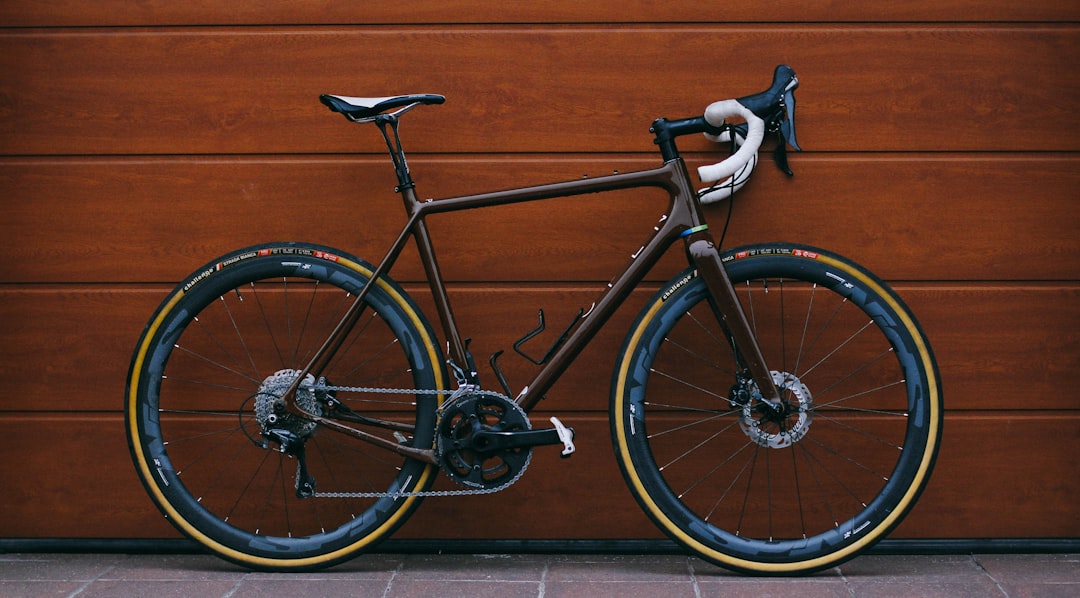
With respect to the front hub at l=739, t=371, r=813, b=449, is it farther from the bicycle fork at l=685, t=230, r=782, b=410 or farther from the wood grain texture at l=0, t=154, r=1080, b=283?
the wood grain texture at l=0, t=154, r=1080, b=283

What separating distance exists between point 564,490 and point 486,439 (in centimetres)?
44

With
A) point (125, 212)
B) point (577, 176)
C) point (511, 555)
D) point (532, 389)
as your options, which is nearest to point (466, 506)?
point (511, 555)

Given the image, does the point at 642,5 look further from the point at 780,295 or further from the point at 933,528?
the point at 933,528

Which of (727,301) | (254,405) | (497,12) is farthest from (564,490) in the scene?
(497,12)

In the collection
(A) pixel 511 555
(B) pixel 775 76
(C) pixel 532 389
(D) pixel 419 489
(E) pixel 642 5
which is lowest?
(A) pixel 511 555

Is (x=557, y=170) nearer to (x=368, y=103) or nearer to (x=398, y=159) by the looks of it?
(x=398, y=159)

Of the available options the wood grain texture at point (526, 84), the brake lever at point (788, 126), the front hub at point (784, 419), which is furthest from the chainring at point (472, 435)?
the brake lever at point (788, 126)

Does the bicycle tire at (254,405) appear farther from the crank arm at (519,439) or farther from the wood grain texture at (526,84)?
the wood grain texture at (526,84)

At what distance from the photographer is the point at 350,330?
2715 millimetres

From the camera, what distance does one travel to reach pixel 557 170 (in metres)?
2.89

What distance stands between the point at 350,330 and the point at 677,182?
951 millimetres

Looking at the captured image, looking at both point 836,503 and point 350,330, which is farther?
point 836,503

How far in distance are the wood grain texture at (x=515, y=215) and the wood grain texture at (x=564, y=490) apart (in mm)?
443

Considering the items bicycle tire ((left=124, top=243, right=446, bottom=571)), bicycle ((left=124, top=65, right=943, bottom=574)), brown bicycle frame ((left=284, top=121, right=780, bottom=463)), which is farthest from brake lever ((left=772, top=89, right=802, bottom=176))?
bicycle tire ((left=124, top=243, right=446, bottom=571))
